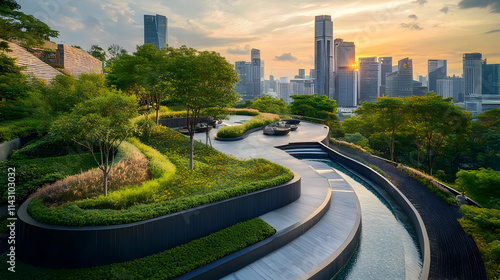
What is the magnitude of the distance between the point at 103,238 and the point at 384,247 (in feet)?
26.8

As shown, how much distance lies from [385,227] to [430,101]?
17.8m

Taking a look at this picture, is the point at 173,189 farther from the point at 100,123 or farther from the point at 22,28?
the point at 22,28

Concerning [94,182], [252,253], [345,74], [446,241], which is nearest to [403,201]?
[446,241]

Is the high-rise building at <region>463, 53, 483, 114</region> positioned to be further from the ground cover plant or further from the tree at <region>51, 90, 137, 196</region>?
the tree at <region>51, 90, 137, 196</region>

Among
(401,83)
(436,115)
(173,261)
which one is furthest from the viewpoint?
(401,83)

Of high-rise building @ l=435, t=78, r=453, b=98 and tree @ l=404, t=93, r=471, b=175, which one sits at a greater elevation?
high-rise building @ l=435, t=78, r=453, b=98

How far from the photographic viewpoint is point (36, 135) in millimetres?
14055

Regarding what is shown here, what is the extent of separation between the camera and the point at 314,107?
4366cm

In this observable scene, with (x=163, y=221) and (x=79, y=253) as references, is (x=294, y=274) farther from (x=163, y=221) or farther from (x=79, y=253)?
(x=79, y=253)

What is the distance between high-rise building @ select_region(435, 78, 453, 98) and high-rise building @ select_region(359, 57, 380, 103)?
88.4ft

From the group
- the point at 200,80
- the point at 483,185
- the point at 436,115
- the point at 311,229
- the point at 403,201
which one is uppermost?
the point at 200,80

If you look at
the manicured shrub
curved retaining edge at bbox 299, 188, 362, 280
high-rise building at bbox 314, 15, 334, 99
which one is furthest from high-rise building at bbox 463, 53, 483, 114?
the manicured shrub

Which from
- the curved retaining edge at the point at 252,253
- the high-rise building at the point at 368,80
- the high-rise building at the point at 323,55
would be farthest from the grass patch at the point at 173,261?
the high-rise building at the point at 323,55

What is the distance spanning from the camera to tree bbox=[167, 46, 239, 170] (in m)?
10.8
